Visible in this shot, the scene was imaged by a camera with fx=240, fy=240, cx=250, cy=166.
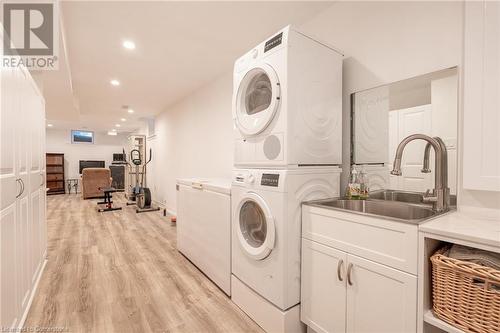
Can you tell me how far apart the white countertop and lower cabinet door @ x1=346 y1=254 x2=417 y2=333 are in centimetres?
25

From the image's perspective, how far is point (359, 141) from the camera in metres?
1.89

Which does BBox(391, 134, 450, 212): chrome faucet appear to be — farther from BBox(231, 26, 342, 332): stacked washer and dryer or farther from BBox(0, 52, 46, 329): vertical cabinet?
BBox(0, 52, 46, 329): vertical cabinet

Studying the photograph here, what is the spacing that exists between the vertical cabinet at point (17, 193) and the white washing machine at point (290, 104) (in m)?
1.39

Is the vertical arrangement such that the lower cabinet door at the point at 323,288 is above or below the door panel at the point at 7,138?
below

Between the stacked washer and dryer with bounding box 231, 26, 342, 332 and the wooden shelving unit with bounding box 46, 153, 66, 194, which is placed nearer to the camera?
the stacked washer and dryer with bounding box 231, 26, 342, 332

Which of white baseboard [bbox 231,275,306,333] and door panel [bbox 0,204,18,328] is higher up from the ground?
door panel [bbox 0,204,18,328]

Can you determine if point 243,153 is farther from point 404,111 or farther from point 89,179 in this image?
point 89,179

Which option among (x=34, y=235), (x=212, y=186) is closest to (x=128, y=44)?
(x=212, y=186)

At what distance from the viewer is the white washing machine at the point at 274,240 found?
4.97 feet

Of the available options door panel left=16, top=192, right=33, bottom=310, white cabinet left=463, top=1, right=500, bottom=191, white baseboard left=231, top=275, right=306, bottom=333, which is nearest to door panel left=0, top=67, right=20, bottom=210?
door panel left=16, top=192, right=33, bottom=310

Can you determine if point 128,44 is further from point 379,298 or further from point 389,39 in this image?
point 379,298

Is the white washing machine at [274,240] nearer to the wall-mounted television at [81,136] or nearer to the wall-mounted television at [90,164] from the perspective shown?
the wall-mounted television at [90,164]

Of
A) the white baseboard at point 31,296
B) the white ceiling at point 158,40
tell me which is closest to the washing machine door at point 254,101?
the white ceiling at point 158,40

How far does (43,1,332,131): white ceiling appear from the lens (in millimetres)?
2004
